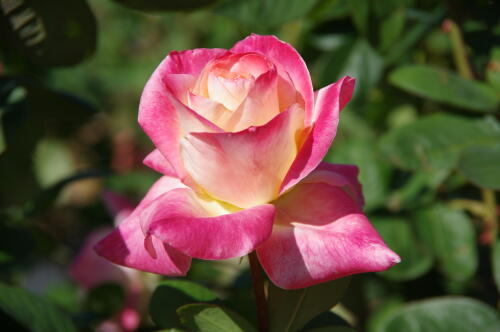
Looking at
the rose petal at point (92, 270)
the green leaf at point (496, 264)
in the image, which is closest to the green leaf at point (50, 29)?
the rose petal at point (92, 270)

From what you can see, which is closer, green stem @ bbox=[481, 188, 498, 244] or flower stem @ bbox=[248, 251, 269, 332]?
flower stem @ bbox=[248, 251, 269, 332]

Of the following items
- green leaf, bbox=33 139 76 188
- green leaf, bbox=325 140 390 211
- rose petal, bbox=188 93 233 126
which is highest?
rose petal, bbox=188 93 233 126

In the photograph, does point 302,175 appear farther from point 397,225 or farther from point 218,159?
point 397,225

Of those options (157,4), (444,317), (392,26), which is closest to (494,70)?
(392,26)

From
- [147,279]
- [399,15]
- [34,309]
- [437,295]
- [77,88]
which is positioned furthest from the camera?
[77,88]

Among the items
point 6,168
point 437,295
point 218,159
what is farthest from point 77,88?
point 218,159

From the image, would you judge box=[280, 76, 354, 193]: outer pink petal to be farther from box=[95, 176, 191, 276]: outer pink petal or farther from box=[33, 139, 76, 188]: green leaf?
box=[33, 139, 76, 188]: green leaf

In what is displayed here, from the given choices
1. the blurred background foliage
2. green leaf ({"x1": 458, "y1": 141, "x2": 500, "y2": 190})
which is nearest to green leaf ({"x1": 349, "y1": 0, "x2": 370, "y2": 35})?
the blurred background foliage
